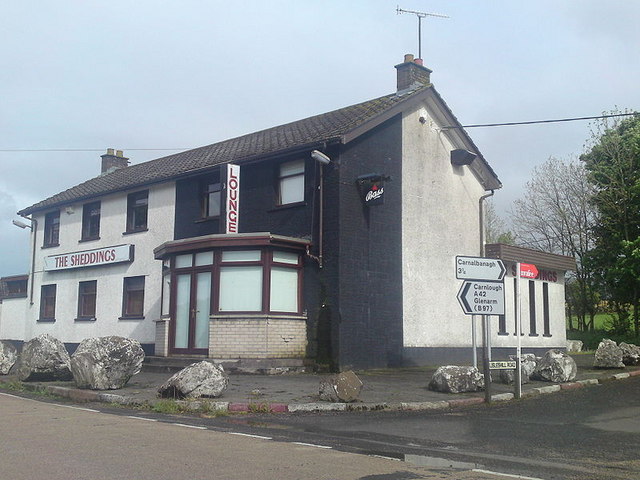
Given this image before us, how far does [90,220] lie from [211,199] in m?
7.42

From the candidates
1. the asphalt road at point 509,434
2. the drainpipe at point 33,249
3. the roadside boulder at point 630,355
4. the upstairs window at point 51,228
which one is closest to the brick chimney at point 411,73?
the roadside boulder at point 630,355

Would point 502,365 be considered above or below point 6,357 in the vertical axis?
above

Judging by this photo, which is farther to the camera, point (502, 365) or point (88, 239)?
point (88, 239)

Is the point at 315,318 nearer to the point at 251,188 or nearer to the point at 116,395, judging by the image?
the point at 251,188

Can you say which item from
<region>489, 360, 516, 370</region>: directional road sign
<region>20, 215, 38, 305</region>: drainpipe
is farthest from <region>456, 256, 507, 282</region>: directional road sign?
<region>20, 215, 38, 305</region>: drainpipe

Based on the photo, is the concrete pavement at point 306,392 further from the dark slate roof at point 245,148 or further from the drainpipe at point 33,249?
the drainpipe at point 33,249

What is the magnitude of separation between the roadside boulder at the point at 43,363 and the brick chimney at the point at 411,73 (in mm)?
13809

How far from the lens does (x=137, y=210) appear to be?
25.8m

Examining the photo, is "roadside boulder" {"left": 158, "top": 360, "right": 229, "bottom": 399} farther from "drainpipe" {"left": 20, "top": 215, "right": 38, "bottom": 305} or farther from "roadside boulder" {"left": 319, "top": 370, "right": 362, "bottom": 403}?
"drainpipe" {"left": 20, "top": 215, "right": 38, "bottom": 305}

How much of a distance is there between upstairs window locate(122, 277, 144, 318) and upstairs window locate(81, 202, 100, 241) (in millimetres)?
3339

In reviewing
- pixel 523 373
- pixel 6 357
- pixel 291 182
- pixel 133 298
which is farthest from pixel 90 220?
pixel 523 373

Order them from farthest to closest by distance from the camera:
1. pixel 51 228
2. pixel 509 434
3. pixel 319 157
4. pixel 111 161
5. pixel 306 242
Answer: pixel 111 161, pixel 51 228, pixel 306 242, pixel 319 157, pixel 509 434

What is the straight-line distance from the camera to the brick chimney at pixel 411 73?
23.1 meters

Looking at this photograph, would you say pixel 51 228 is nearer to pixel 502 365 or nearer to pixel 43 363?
pixel 43 363
